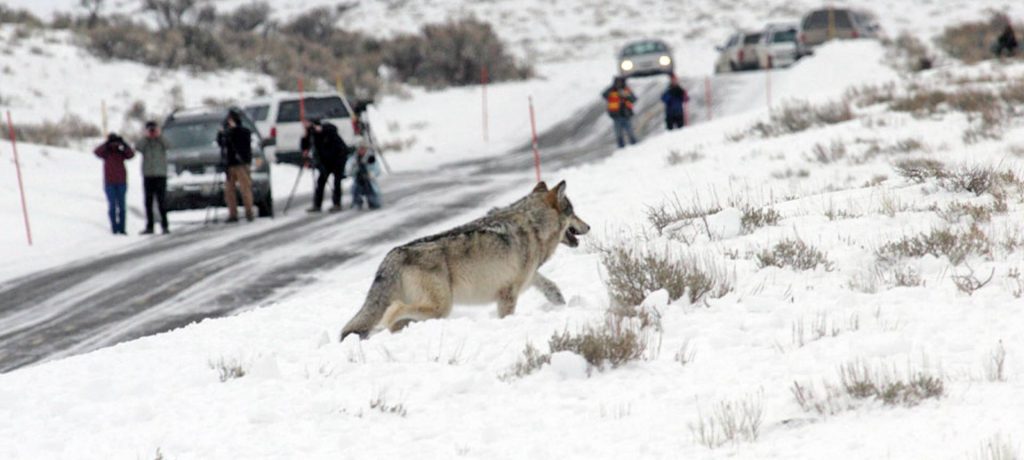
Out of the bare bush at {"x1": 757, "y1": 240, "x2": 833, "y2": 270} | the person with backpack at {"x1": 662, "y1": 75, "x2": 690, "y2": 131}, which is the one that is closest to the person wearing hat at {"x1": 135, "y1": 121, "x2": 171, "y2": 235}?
the bare bush at {"x1": 757, "y1": 240, "x2": 833, "y2": 270}

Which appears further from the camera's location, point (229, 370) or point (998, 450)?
point (229, 370)

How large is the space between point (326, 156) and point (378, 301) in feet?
40.7

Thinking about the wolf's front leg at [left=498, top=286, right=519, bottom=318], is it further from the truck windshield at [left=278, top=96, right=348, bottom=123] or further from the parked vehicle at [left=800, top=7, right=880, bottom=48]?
the parked vehicle at [left=800, top=7, right=880, bottom=48]

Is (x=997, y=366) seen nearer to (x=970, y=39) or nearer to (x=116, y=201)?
(x=116, y=201)

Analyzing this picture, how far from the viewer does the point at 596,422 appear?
5.16 meters

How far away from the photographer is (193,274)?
1292 cm

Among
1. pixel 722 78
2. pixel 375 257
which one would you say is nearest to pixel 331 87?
pixel 722 78

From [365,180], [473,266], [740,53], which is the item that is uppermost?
[740,53]

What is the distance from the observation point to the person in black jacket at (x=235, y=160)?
59.1 feet

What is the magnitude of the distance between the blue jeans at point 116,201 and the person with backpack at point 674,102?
14.3 metres

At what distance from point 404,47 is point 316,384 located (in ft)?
142

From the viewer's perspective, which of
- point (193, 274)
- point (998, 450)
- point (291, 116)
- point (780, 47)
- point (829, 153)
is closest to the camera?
point (998, 450)

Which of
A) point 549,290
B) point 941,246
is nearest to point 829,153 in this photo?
point 941,246

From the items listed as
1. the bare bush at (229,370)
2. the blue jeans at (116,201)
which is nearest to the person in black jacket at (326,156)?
the blue jeans at (116,201)
